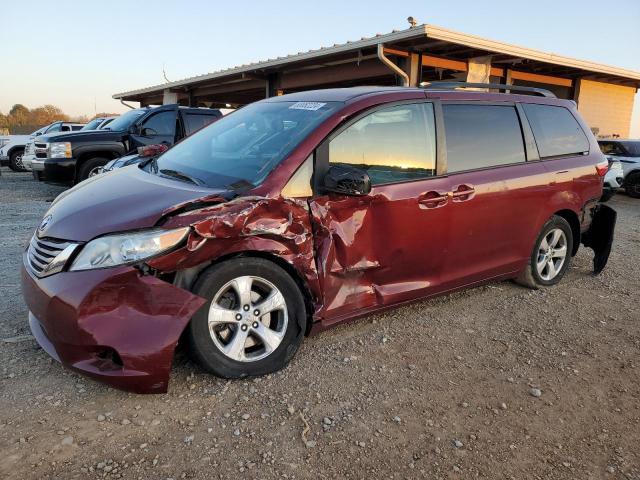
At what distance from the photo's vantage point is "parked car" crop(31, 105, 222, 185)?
9383 millimetres

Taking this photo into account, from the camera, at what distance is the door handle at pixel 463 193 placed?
11.9 ft

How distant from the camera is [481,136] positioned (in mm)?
3920

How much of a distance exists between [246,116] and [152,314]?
6.38ft

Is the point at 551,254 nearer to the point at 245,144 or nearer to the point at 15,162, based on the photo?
the point at 245,144

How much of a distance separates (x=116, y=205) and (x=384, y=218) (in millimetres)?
1671

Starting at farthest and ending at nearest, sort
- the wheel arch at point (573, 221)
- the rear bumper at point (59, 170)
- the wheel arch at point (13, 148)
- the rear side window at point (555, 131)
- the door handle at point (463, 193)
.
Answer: the wheel arch at point (13, 148), the rear bumper at point (59, 170), the wheel arch at point (573, 221), the rear side window at point (555, 131), the door handle at point (463, 193)

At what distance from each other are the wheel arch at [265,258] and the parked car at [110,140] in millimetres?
7130

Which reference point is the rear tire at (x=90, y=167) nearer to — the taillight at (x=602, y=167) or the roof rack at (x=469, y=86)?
the roof rack at (x=469, y=86)

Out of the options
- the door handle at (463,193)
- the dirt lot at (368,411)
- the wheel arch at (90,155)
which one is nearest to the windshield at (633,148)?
the dirt lot at (368,411)

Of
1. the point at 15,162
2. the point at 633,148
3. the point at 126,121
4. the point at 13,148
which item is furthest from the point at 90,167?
the point at 633,148

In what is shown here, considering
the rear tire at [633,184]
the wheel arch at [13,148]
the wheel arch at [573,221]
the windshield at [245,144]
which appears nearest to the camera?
the windshield at [245,144]

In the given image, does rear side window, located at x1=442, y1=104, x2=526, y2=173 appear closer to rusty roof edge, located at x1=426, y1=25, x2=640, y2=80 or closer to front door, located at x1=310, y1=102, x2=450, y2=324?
front door, located at x1=310, y1=102, x2=450, y2=324

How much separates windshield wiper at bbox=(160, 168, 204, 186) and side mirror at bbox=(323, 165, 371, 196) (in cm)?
81

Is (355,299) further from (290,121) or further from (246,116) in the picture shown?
(246,116)
